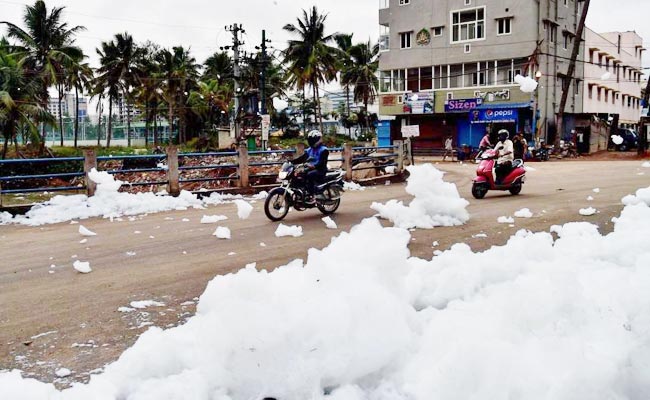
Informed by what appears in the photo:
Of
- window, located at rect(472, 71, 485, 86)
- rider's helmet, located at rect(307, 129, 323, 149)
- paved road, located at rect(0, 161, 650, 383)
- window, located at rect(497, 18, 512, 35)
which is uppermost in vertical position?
window, located at rect(497, 18, 512, 35)

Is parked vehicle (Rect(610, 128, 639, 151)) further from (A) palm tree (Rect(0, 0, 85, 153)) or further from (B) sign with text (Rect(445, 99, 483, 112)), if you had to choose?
(A) palm tree (Rect(0, 0, 85, 153))

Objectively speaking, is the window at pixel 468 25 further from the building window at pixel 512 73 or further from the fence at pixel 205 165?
the fence at pixel 205 165

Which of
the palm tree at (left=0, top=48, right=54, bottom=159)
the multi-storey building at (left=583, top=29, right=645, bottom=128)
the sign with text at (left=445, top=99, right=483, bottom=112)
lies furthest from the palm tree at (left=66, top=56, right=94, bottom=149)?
the multi-storey building at (left=583, top=29, right=645, bottom=128)

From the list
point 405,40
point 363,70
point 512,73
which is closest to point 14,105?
point 405,40

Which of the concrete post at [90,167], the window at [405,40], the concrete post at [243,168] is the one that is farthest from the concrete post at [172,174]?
the window at [405,40]

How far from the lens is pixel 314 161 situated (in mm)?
10828

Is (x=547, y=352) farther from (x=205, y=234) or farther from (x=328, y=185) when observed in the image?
(x=328, y=185)

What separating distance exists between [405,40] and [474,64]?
587 centimetres

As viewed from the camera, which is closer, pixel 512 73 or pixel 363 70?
pixel 512 73

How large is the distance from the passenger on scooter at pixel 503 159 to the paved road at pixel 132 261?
73cm

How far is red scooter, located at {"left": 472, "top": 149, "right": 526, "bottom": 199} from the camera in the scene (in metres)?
13.5

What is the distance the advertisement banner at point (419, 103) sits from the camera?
4281 centimetres

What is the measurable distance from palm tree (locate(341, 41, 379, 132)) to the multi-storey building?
64.6 ft

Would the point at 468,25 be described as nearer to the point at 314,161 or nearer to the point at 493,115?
the point at 493,115
